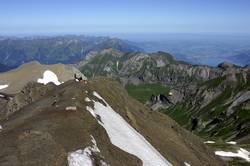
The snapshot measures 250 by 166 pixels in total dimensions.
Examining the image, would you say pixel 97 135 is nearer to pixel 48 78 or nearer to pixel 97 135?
pixel 97 135

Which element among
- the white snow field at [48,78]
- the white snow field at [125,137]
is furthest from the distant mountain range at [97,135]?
the white snow field at [48,78]

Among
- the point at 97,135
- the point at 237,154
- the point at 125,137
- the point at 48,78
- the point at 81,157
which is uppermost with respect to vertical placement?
the point at 81,157

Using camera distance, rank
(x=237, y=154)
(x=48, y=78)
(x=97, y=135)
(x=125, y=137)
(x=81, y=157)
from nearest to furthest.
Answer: (x=81, y=157)
(x=97, y=135)
(x=125, y=137)
(x=237, y=154)
(x=48, y=78)

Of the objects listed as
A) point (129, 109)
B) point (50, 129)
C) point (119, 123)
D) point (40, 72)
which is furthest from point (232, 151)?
point (40, 72)

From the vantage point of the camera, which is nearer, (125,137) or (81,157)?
(81,157)

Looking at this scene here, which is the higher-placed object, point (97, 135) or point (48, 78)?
point (97, 135)

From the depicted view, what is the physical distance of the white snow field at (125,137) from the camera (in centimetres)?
4884

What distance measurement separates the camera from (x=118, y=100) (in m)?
73.8

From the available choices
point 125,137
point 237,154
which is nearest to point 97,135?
point 125,137

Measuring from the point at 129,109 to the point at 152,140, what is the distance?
11478mm

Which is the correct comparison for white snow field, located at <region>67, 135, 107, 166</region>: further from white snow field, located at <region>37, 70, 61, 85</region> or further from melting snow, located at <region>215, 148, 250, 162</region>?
white snow field, located at <region>37, 70, 61, 85</region>

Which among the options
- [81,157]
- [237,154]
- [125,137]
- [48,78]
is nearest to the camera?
[81,157]

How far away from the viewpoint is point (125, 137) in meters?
53.2

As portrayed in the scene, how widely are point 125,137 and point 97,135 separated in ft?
31.7
